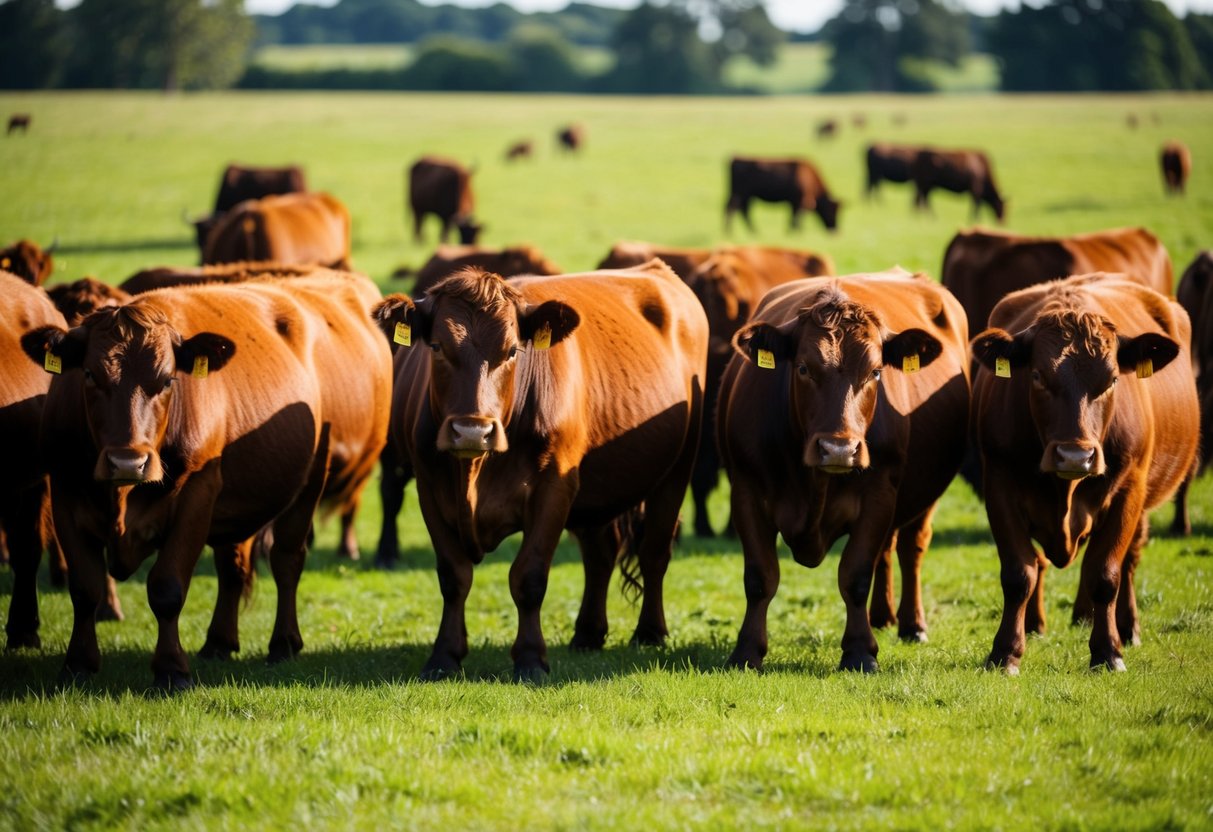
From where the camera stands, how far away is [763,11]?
4749 inches

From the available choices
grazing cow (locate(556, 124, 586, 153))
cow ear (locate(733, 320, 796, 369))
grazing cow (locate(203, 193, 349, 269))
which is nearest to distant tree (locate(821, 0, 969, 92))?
grazing cow (locate(556, 124, 586, 153))

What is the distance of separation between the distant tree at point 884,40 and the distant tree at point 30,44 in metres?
68.8

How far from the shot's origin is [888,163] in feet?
144

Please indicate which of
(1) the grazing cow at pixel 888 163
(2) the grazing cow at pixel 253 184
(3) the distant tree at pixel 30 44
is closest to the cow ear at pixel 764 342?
(2) the grazing cow at pixel 253 184

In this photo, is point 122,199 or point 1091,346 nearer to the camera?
point 1091,346

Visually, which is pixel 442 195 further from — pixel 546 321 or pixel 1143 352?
pixel 1143 352

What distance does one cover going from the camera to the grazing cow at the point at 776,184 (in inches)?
1439

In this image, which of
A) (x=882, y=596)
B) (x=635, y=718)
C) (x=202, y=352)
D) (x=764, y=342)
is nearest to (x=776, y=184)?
(x=882, y=596)

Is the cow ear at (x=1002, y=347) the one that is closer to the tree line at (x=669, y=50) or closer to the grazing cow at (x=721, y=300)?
the grazing cow at (x=721, y=300)

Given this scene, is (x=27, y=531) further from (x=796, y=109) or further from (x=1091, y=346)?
(x=796, y=109)

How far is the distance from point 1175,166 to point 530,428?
116 ft

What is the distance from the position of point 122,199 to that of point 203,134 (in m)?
15.8

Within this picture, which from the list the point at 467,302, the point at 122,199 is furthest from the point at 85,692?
the point at 122,199

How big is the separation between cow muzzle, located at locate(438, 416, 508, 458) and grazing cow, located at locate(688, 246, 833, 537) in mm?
5668
